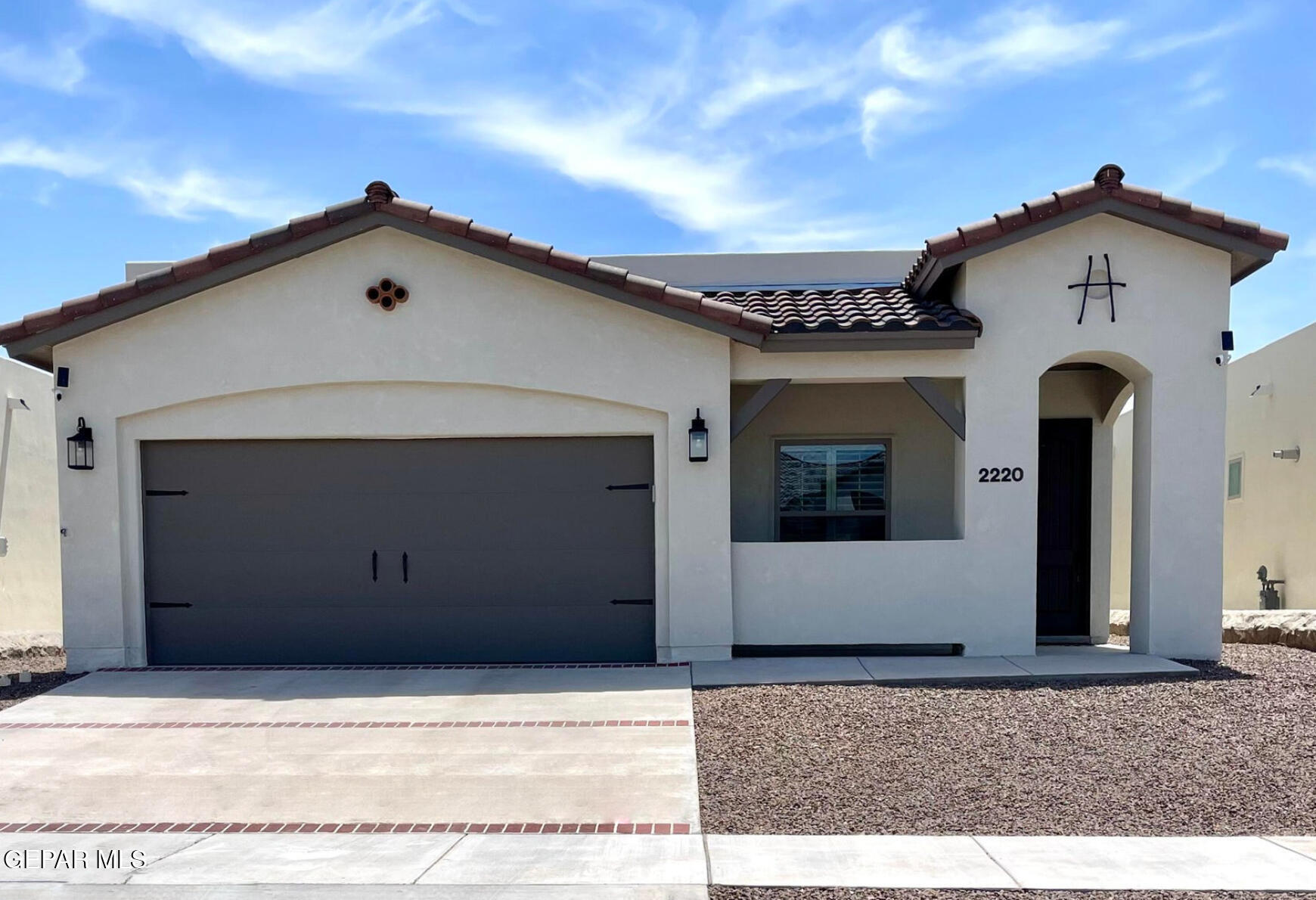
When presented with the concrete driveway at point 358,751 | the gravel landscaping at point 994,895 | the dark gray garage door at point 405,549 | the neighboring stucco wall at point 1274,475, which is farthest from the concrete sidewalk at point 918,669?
the neighboring stucco wall at point 1274,475

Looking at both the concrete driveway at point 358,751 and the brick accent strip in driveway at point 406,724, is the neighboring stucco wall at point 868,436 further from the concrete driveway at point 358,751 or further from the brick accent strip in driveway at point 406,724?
the brick accent strip in driveway at point 406,724

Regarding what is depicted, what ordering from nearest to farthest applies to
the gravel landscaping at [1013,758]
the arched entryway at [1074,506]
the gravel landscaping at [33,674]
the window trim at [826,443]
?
1. the gravel landscaping at [1013,758]
2. the gravel landscaping at [33,674]
3. the window trim at [826,443]
4. the arched entryway at [1074,506]

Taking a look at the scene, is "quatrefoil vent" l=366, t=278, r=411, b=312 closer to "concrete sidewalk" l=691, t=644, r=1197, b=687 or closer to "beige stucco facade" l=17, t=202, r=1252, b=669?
"beige stucco facade" l=17, t=202, r=1252, b=669

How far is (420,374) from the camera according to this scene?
9266mm

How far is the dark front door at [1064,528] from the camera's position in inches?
450

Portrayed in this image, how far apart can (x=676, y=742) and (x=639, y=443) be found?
3.53 metres

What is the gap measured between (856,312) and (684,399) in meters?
1.97

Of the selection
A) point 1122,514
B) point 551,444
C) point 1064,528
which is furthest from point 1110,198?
point 1122,514

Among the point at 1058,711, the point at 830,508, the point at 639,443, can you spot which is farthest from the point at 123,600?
the point at 1058,711

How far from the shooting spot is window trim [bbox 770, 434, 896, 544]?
36.3 ft

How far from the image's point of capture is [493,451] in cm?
953

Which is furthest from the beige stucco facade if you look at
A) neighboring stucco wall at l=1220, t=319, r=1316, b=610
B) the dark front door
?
neighboring stucco wall at l=1220, t=319, r=1316, b=610

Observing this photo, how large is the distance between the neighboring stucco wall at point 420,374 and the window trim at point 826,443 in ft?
6.66

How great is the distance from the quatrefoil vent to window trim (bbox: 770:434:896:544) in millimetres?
4587
